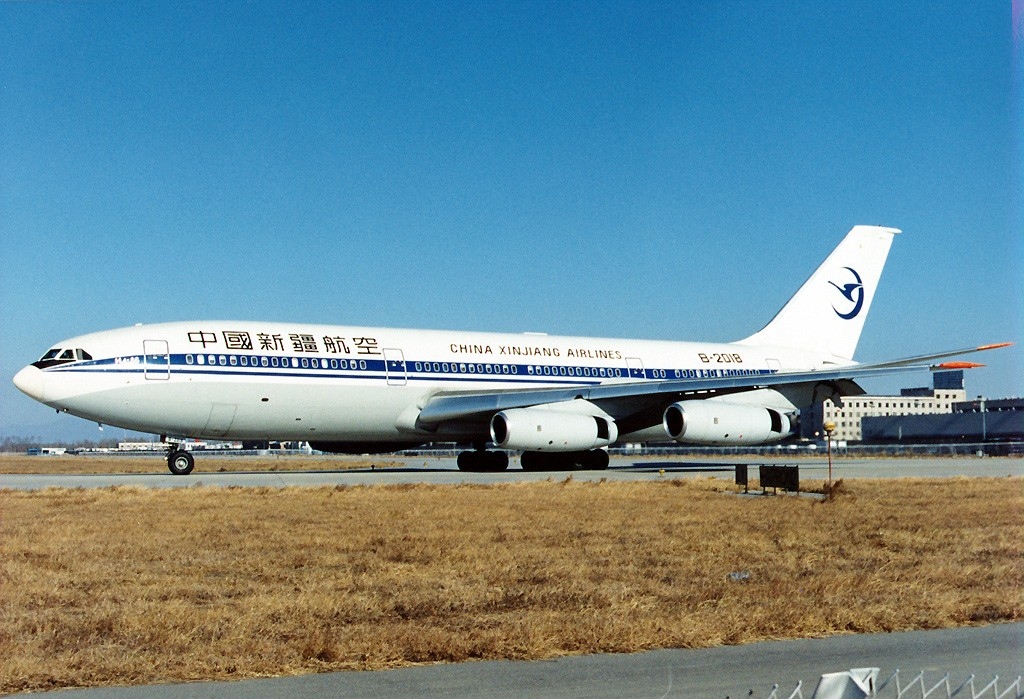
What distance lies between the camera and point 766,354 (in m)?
40.6

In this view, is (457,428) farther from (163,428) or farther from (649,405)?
(163,428)

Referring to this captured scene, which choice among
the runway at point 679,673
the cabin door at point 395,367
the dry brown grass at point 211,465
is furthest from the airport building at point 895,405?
the runway at point 679,673

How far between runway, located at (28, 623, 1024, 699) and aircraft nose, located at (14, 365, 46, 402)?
2233cm

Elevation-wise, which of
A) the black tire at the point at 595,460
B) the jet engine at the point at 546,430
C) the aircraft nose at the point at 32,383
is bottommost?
the black tire at the point at 595,460

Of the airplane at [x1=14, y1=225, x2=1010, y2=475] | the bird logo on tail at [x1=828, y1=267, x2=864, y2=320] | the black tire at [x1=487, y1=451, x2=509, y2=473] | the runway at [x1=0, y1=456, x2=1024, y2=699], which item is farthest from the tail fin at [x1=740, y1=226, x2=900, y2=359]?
the runway at [x1=0, y1=456, x2=1024, y2=699]

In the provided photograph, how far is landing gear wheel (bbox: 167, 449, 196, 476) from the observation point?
29391 millimetres

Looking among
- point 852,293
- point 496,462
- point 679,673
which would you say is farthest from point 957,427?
point 679,673

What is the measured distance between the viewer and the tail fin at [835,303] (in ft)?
139

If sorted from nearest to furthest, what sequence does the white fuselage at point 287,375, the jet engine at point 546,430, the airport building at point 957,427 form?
1. the white fuselage at point 287,375
2. the jet engine at point 546,430
3. the airport building at point 957,427

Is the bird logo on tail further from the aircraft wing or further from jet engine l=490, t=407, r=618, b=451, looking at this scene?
jet engine l=490, t=407, r=618, b=451

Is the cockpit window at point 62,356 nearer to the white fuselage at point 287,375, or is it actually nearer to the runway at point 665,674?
the white fuselage at point 287,375

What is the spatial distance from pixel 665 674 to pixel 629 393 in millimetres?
25581

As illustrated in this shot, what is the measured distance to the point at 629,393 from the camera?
32.0 m

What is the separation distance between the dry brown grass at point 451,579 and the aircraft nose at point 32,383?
8.07m
